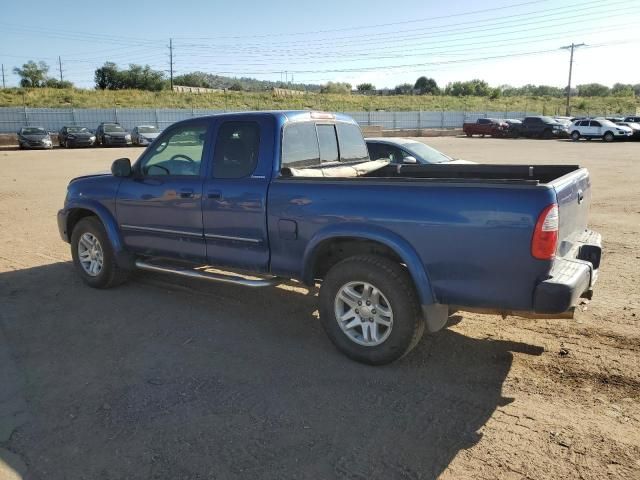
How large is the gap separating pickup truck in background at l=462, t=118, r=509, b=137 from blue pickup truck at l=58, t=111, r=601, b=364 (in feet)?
138

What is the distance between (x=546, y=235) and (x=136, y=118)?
4533 cm

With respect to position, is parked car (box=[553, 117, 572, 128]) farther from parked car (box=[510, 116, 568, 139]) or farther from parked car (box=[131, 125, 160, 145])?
parked car (box=[131, 125, 160, 145])

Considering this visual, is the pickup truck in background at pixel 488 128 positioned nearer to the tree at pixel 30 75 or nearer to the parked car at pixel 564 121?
the parked car at pixel 564 121

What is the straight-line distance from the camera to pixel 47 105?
168 feet

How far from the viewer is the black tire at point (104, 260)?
6172 mm

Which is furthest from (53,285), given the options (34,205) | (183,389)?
(34,205)

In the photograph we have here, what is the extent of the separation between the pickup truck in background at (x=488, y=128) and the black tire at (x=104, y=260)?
141ft

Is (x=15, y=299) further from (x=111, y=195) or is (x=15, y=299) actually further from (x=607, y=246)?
(x=607, y=246)

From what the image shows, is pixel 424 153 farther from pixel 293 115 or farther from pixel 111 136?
pixel 111 136

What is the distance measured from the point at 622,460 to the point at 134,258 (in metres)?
4.96

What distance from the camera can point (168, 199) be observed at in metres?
5.52

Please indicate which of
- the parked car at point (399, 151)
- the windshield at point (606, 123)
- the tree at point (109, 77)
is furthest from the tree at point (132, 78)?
the parked car at point (399, 151)

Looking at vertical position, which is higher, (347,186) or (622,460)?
(347,186)

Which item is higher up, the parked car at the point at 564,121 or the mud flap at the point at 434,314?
the parked car at the point at 564,121
